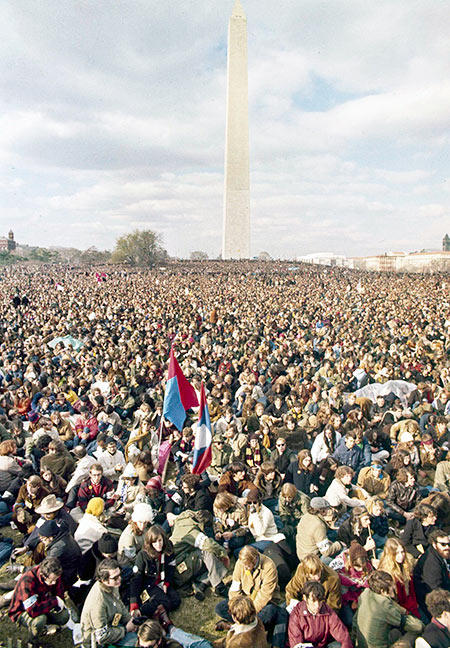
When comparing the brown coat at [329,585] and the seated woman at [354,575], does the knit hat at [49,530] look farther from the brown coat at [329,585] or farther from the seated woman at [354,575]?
the seated woman at [354,575]

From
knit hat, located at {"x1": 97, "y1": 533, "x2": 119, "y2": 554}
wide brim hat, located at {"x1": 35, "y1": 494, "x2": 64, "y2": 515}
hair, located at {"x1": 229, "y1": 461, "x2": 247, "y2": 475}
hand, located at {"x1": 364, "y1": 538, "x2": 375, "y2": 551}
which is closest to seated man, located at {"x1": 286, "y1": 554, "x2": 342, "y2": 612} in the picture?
hand, located at {"x1": 364, "y1": 538, "x2": 375, "y2": 551}

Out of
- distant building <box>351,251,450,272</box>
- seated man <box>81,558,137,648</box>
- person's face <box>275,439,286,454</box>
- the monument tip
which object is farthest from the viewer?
distant building <box>351,251,450,272</box>

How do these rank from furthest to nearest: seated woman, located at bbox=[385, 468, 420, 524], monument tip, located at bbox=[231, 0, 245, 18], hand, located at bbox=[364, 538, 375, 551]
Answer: monument tip, located at bbox=[231, 0, 245, 18] → seated woman, located at bbox=[385, 468, 420, 524] → hand, located at bbox=[364, 538, 375, 551]

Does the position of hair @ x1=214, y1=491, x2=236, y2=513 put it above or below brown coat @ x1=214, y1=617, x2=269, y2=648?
above

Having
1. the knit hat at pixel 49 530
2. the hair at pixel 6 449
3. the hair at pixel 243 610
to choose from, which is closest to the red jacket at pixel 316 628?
the hair at pixel 243 610

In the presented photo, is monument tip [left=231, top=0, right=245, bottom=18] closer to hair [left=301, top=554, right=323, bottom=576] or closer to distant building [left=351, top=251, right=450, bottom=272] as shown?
distant building [left=351, top=251, right=450, bottom=272]

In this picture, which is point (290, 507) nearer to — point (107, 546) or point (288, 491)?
point (288, 491)
